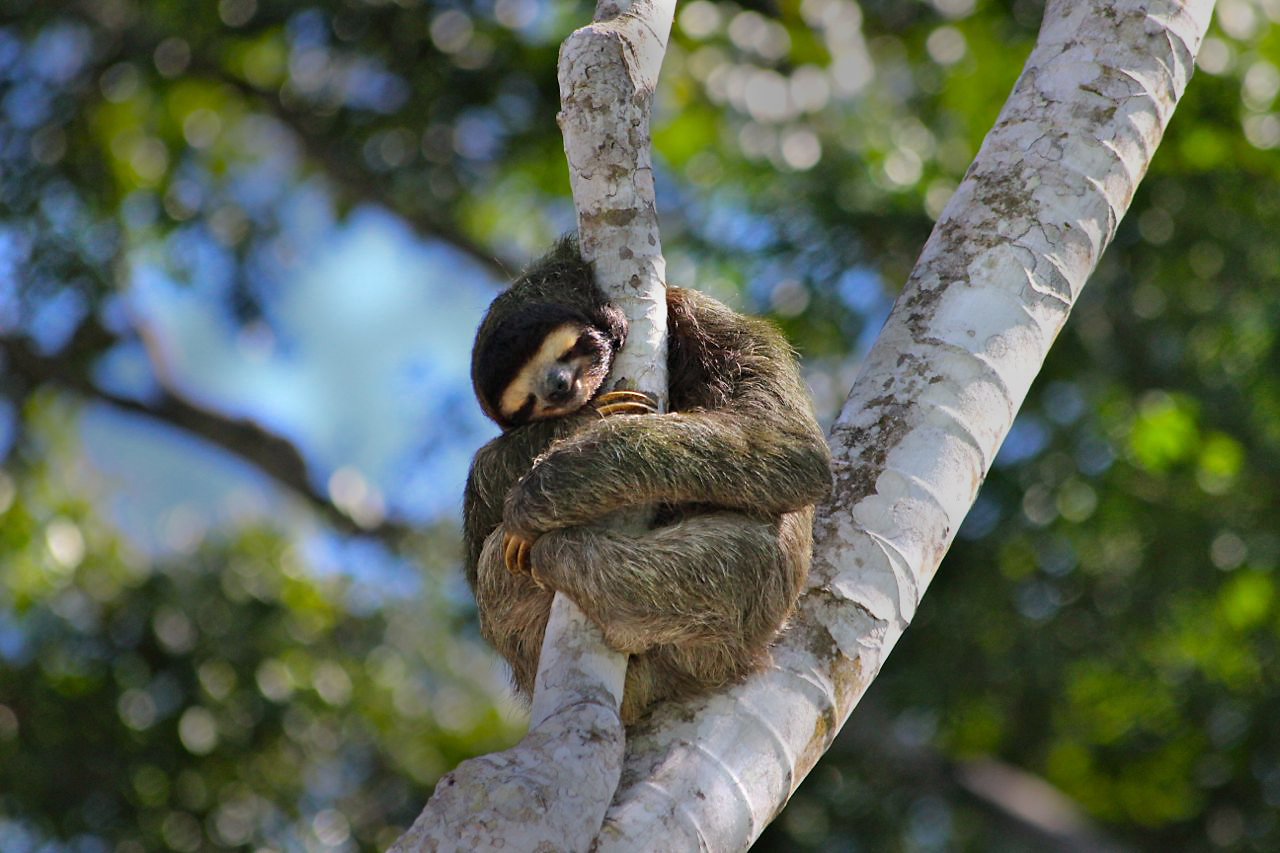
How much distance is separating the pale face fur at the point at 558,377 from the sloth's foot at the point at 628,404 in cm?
16

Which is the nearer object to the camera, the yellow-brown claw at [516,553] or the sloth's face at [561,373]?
the yellow-brown claw at [516,553]

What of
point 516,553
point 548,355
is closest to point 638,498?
point 516,553

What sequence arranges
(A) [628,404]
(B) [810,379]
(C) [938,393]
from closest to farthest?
(A) [628,404] → (C) [938,393] → (B) [810,379]

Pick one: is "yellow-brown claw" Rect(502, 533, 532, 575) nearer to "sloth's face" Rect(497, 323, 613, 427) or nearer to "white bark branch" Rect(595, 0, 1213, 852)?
"sloth's face" Rect(497, 323, 613, 427)

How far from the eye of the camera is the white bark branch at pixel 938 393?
2916 millimetres

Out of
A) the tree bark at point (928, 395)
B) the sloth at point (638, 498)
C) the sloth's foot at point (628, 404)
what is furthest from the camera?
the sloth's foot at point (628, 404)

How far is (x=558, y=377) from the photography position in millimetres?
3395

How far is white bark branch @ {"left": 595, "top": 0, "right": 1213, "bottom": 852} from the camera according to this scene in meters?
2.92

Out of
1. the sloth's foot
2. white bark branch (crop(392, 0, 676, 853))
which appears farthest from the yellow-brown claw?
the sloth's foot

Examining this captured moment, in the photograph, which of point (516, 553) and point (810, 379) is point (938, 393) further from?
point (810, 379)

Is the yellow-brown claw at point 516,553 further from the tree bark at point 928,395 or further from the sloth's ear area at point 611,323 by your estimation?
the sloth's ear area at point 611,323

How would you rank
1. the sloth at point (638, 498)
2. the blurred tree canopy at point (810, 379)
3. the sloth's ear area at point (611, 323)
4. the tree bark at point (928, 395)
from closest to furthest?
the tree bark at point (928, 395) < the sloth at point (638, 498) < the sloth's ear area at point (611, 323) < the blurred tree canopy at point (810, 379)

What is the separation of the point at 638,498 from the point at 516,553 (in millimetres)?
369

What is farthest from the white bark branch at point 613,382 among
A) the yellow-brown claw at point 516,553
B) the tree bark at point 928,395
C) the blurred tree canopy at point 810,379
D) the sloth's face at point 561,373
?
the blurred tree canopy at point 810,379
